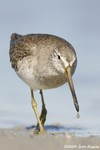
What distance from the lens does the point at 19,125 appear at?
13711 millimetres

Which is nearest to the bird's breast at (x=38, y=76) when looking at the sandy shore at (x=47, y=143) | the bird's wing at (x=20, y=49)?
the bird's wing at (x=20, y=49)

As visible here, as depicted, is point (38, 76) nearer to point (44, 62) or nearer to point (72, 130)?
point (44, 62)

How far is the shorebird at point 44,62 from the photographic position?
11.9 metres

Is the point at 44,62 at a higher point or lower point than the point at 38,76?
higher

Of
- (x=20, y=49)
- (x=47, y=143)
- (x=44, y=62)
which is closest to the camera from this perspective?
(x=47, y=143)

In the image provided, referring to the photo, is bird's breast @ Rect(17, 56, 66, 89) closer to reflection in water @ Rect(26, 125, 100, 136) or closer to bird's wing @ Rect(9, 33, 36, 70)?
bird's wing @ Rect(9, 33, 36, 70)

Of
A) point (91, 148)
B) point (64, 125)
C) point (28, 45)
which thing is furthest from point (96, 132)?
point (91, 148)

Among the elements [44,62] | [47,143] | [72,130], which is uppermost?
[44,62]

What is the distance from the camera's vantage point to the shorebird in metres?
11.9

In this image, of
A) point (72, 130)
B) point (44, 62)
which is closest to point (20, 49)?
point (44, 62)

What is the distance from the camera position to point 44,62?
41.1 ft

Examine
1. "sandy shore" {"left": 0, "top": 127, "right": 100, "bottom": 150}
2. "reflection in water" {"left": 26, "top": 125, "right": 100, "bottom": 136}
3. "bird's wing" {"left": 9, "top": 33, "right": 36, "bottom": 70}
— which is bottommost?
"reflection in water" {"left": 26, "top": 125, "right": 100, "bottom": 136}

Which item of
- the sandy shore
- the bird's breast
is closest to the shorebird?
the bird's breast

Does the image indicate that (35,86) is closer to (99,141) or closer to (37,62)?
(37,62)
